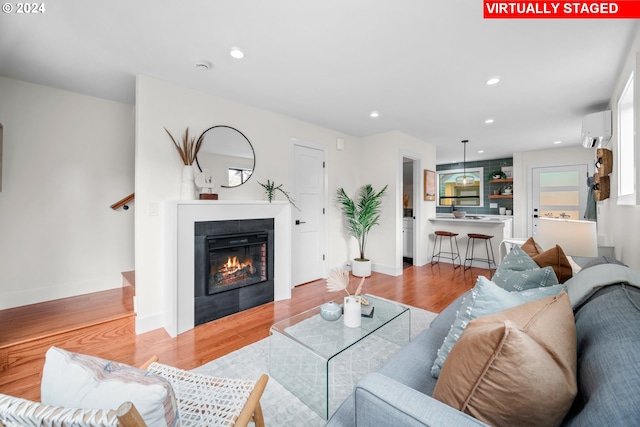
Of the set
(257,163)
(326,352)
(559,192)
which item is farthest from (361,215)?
(559,192)

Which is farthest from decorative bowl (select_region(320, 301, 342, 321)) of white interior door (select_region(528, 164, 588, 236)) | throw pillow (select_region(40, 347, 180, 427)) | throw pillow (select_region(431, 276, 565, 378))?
white interior door (select_region(528, 164, 588, 236))

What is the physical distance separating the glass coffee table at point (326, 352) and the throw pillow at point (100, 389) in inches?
35.7

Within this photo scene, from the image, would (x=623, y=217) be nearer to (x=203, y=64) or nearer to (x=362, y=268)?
(x=362, y=268)

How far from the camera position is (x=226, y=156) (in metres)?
3.02

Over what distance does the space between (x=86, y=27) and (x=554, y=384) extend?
3023mm

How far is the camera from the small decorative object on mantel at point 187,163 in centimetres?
264

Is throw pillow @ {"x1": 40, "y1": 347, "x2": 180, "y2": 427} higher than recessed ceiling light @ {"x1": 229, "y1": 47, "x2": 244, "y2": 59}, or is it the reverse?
recessed ceiling light @ {"x1": 229, "y1": 47, "x2": 244, "y2": 59}

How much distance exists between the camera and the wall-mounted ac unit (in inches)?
109

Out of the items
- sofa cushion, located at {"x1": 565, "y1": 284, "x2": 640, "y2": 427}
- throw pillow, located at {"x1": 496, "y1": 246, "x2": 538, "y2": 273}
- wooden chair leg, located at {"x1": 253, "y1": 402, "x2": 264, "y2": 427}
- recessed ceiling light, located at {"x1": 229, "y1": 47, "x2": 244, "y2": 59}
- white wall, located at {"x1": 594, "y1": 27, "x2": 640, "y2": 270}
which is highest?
recessed ceiling light, located at {"x1": 229, "y1": 47, "x2": 244, "y2": 59}

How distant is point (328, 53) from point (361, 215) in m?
2.67

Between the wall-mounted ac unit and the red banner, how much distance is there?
4.74 feet

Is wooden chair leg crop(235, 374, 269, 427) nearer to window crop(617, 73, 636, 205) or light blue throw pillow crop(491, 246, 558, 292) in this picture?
light blue throw pillow crop(491, 246, 558, 292)

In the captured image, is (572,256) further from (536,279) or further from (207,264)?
(207,264)

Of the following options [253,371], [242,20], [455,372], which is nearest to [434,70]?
[242,20]
